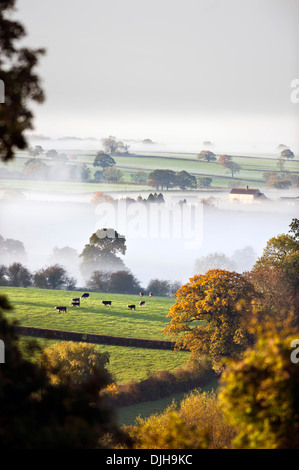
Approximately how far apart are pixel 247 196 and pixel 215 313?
6541 centimetres

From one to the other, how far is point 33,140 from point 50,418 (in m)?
102

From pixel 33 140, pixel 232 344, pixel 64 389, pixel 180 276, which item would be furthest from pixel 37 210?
pixel 64 389

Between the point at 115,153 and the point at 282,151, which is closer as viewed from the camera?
the point at 282,151

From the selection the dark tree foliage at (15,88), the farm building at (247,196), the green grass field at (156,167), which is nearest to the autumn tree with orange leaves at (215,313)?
the dark tree foliage at (15,88)

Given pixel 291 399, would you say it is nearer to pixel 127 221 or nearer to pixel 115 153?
pixel 127 221

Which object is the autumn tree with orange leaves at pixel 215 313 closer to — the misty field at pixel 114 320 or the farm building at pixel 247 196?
the misty field at pixel 114 320

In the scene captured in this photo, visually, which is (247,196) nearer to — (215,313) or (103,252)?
(103,252)

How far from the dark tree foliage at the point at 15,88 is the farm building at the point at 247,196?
83.7m

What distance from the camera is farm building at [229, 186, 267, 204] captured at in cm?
9000

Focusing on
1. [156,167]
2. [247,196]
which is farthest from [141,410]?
[156,167]

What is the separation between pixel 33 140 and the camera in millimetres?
107062

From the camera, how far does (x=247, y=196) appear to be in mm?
90125

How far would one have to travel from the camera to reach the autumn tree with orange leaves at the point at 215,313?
2561 centimetres
